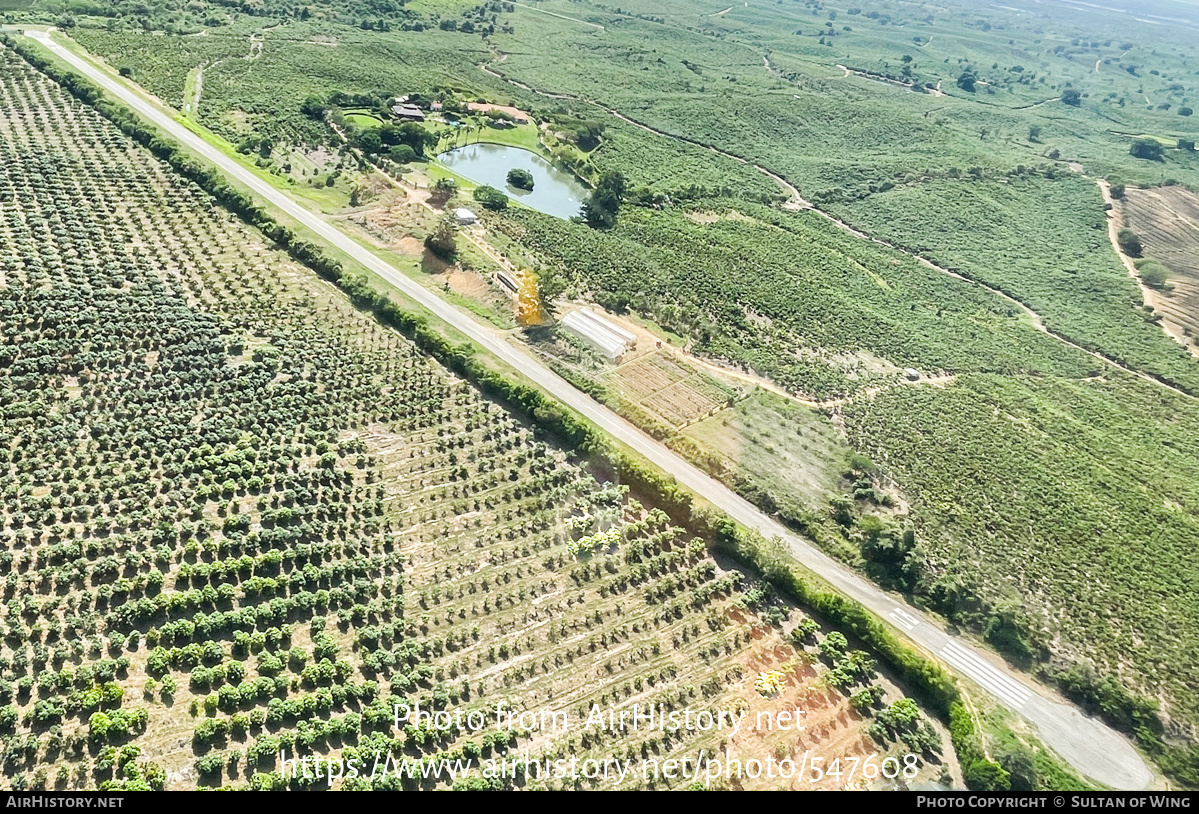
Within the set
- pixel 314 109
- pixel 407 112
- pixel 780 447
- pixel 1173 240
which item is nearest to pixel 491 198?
pixel 407 112

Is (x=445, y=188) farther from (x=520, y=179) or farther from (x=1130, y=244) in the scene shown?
(x=1130, y=244)

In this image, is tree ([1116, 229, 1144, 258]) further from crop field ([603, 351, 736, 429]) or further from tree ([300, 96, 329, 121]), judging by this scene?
tree ([300, 96, 329, 121])

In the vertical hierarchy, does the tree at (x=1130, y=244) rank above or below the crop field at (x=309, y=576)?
above

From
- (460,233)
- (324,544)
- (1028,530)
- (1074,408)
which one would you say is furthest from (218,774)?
(1074,408)

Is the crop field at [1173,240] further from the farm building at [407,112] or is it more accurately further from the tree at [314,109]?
the tree at [314,109]

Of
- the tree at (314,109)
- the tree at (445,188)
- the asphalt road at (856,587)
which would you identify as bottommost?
the asphalt road at (856,587)

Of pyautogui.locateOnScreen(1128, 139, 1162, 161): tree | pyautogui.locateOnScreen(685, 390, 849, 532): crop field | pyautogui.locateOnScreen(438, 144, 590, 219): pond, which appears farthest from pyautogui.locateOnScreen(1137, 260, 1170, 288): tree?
pyautogui.locateOnScreen(438, 144, 590, 219): pond

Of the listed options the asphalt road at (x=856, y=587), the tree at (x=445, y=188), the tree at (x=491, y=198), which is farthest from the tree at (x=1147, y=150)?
the asphalt road at (x=856, y=587)
